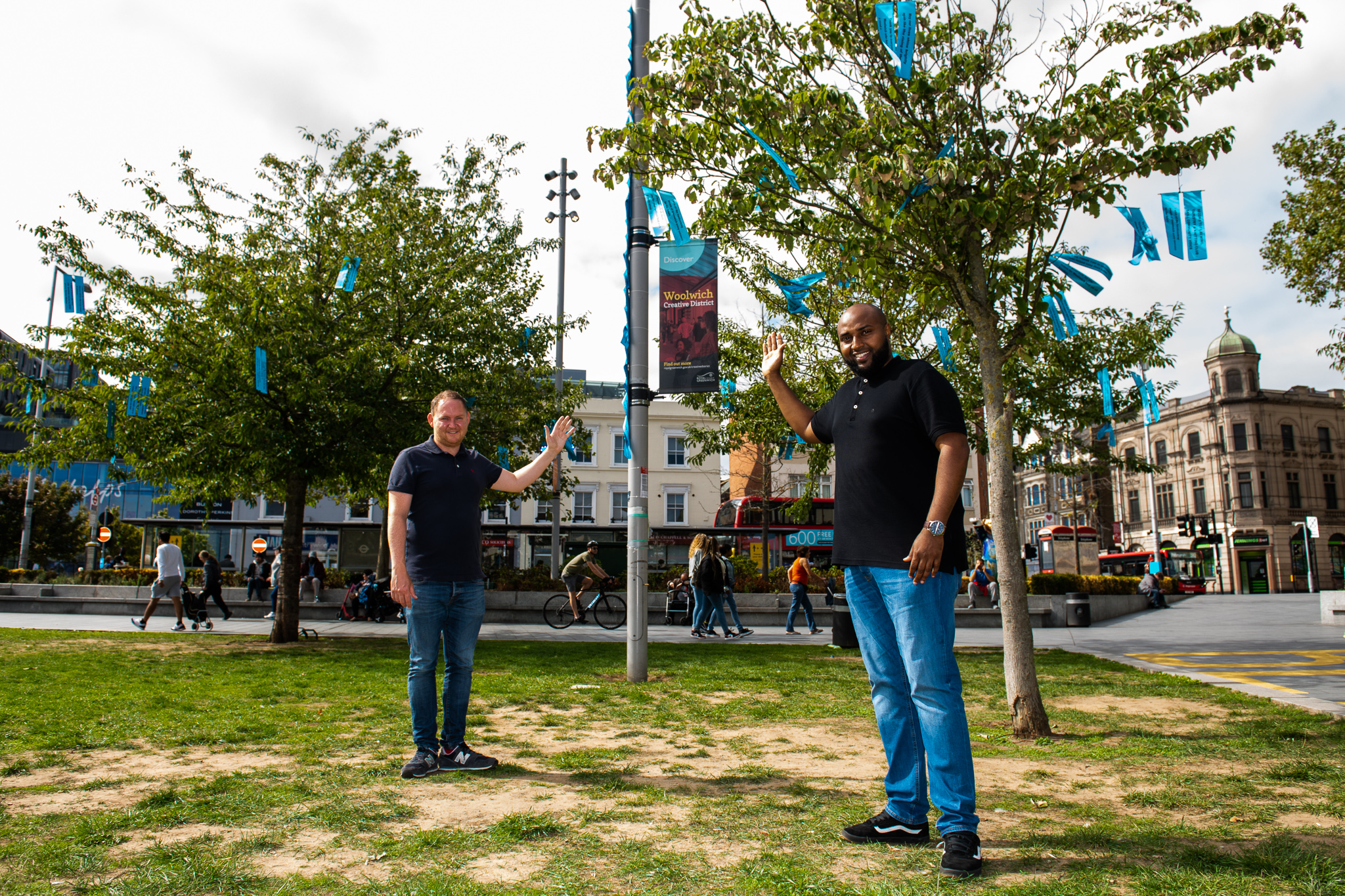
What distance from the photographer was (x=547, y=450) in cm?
478

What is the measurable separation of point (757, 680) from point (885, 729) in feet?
18.2

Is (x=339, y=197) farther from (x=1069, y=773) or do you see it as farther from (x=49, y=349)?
(x=1069, y=773)

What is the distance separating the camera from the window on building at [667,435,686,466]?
159 ft

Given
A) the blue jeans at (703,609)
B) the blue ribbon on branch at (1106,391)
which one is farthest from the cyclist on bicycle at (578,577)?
the blue ribbon on branch at (1106,391)

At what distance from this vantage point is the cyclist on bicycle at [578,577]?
16.7 metres

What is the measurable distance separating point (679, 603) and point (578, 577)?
9.86 ft

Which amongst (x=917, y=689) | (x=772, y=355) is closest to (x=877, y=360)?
(x=772, y=355)

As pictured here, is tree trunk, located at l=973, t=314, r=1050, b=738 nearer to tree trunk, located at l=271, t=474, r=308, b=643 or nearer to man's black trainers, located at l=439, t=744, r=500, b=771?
man's black trainers, located at l=439, t=744, r=500, b=771

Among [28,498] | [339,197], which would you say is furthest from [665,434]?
[339,197]

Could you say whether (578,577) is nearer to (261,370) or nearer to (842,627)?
(842,627)

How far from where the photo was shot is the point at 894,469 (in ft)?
10.9

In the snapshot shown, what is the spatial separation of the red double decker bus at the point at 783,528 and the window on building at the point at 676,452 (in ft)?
33.4

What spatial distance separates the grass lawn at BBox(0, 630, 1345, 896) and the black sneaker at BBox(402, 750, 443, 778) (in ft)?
0.27

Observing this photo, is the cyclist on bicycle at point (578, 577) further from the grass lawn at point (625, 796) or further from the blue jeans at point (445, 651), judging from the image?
the blue jeans at point (445, 651)
